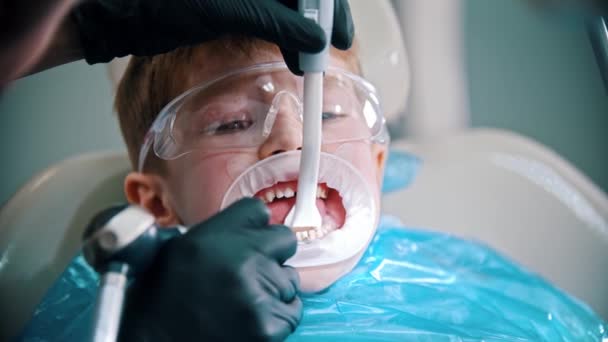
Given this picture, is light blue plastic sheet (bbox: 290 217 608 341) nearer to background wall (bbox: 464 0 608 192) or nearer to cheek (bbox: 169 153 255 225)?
cheek (bbox: 169 153 255 225)

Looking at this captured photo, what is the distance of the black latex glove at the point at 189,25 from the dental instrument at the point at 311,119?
19 millimetres

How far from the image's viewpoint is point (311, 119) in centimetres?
90

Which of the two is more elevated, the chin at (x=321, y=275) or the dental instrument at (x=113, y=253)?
the dental instrument at (x=113, y=253)

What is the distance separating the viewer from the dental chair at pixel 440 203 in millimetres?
1302

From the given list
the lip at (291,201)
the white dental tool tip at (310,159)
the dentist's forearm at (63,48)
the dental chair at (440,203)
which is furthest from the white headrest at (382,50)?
the dentist's forearm at (63,48)

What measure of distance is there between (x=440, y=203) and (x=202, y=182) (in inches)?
27.4

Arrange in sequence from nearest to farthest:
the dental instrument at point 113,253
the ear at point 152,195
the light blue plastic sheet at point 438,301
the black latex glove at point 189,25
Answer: the dental instrument at point 113,253
the black latex glove at point 189,25
the light blue plastic sheet at point 438,301
the ear at point 152,195

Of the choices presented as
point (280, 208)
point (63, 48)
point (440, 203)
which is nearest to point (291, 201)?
point (280, 208)

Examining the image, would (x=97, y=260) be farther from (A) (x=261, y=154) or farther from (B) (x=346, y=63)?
(B) (x=346, y=63)

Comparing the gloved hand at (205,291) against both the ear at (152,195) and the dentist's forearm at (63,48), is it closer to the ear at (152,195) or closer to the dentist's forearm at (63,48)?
the dentist's forearm at (63,48)

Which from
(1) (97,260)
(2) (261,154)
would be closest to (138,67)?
(2) (261,154)

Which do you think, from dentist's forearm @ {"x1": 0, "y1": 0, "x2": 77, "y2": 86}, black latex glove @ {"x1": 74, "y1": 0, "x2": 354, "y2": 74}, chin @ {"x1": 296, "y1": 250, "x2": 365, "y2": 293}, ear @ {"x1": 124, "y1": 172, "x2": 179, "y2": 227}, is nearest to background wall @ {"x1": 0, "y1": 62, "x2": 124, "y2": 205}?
ear @ {"x1": 124, "y1": 172, "x2": 179, "y2": 227}

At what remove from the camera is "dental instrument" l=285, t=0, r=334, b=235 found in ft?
2.83

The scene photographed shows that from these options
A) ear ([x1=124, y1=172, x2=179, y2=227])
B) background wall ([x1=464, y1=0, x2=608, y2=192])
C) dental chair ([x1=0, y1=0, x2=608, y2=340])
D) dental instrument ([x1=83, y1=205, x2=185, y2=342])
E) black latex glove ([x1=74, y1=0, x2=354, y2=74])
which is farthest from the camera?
background wall ([x1=464, y1=0, x2=608, y2=192])
